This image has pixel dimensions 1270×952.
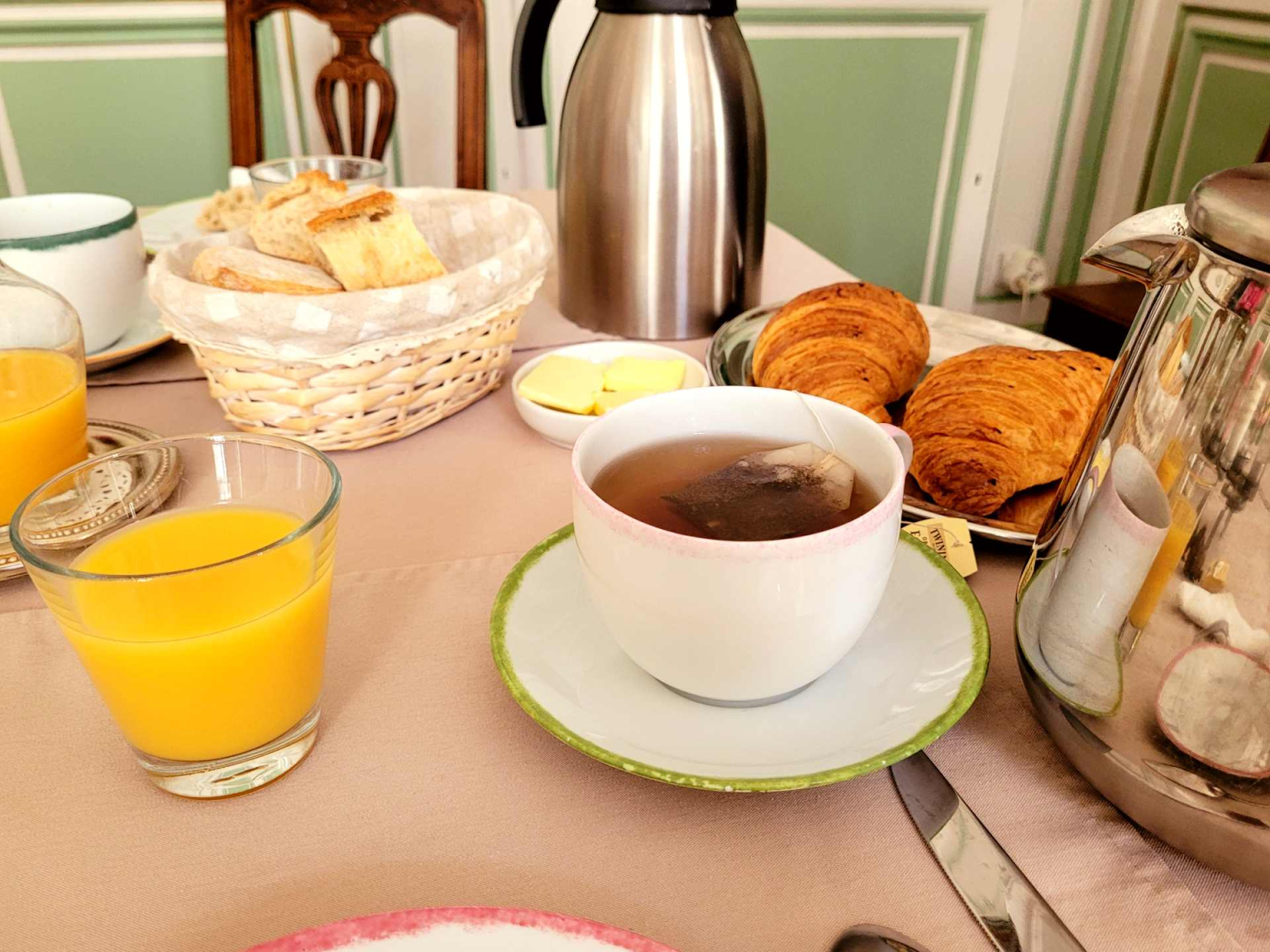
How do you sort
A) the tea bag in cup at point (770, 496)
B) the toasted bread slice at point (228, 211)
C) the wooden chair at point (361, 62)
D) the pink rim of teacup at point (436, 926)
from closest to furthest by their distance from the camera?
the pink rim of teacup at point (436, 926) → the tea bag in cup at point (770, 496) → the toasted bread slice at point (228, 211) → the wooden chair at point (361, 62)

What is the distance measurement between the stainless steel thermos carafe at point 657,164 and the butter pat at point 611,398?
0.18 m

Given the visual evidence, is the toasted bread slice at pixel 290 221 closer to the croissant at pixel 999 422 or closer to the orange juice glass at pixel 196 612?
the orange juice glass at pixel 196 612

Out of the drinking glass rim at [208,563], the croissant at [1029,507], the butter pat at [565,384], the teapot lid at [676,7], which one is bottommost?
the croissant at [1029,507]

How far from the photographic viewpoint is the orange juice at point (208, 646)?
1.24 ft

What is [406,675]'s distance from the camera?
0.48m

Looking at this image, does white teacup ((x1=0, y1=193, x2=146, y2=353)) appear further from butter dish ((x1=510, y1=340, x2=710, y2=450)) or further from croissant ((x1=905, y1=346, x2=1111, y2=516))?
croissant ((x1=905, y1=346, x2=1111, y2=516))

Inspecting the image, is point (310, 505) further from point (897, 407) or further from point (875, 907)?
point (897, 407)

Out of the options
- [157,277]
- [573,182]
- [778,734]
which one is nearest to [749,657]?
[778,734]

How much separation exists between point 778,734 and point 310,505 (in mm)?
253

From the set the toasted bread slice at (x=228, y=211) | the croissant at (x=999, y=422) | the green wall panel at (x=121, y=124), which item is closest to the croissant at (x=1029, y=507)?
the croissant at (x=999, y=422)

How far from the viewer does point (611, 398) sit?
711 millimetres

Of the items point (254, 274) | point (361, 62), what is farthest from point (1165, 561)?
point (361, 62)

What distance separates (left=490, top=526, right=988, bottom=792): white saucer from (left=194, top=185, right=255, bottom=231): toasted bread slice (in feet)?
2.29

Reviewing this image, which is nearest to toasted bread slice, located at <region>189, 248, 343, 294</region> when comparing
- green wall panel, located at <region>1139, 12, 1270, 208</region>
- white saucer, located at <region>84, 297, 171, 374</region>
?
white saucer, located at <region>84, 297, 171, 374</region>
